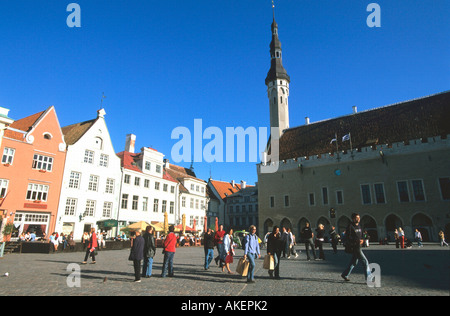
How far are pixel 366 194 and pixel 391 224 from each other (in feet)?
13.3

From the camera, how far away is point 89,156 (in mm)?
28547

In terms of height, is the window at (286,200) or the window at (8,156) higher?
the window at (8,156)

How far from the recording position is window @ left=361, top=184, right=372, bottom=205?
31.5 metres

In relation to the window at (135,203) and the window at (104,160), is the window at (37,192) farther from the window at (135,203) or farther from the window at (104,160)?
the window at (135,203)

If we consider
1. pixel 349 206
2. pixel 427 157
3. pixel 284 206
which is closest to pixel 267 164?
pixel 284 206

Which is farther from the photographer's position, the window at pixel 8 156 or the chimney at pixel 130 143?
the chimney at pixel 130 143

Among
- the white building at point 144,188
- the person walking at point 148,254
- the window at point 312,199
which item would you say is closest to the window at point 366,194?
the window at point 312,199

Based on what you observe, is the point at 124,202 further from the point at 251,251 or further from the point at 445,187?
the point at 445,187

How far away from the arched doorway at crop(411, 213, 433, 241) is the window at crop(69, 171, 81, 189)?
35.0m

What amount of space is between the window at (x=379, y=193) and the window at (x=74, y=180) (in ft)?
107

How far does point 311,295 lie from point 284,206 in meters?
32.6

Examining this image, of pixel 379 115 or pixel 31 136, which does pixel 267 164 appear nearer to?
pixel 379 115

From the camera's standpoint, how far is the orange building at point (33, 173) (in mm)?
21750

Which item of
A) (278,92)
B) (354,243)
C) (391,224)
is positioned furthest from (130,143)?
(354,243)
